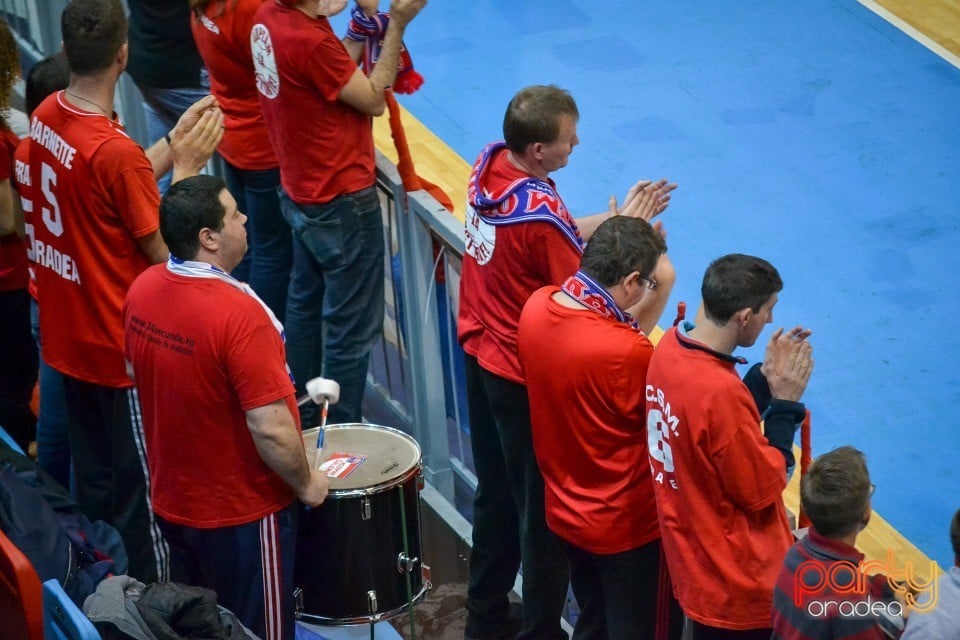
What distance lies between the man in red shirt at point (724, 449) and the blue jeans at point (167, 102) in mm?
3054

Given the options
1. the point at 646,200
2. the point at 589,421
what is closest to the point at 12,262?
the point at 646,200

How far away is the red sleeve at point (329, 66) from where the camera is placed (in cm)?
446

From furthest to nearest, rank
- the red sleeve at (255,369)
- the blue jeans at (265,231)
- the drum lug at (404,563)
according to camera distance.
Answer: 1. the blue jeans at (265,231)
2. the drum lug at (404,563)
3. the red sleeve at (255,369)

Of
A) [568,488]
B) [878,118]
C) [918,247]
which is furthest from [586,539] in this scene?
[878,118]

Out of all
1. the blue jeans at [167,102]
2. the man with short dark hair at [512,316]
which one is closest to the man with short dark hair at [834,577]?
the man with short dark hair at [512,316]

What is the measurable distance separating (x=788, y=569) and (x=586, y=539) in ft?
2.22

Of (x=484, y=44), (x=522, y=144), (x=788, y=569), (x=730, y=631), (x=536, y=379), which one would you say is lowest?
(x=730, y=631)

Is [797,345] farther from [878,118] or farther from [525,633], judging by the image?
[878,118]

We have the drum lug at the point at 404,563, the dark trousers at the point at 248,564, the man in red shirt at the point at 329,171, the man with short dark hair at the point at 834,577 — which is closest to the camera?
the man with short dark hair at the point at 834,577

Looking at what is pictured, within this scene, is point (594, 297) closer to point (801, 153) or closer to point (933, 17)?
point (801, 153)

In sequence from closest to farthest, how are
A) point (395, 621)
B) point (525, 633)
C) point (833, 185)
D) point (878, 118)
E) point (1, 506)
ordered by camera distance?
1. point (1, 506)
2. point (525, 633)
3. point (395, 621)
4. point (833, 185)
5. point (878, 118)

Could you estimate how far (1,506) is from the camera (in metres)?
3.79

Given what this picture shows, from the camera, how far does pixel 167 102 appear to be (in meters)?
5.64

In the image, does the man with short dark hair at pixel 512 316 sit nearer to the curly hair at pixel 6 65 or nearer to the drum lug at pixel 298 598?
the drum lug at pixel 298 598
